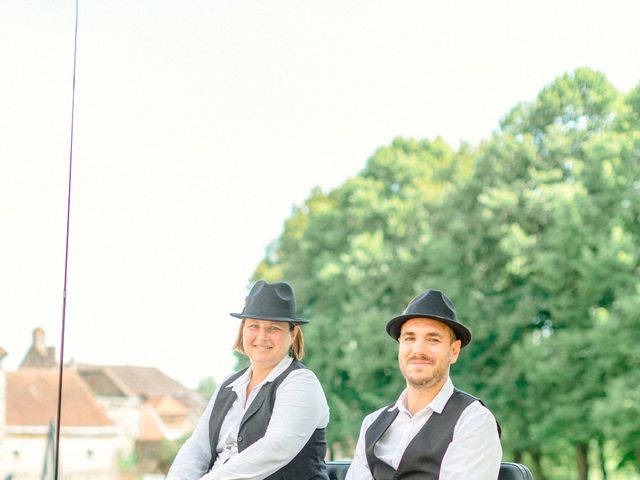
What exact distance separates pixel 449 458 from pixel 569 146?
16364 millimetres

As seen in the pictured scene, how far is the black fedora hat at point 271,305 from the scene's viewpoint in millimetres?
3607

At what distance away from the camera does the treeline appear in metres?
16.7

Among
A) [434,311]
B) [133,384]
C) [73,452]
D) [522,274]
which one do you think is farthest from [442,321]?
[73,452]

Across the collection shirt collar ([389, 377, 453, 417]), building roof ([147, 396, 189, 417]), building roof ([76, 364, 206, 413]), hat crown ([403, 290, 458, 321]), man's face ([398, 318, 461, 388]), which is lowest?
building roof ([147, 396, 189, 417])

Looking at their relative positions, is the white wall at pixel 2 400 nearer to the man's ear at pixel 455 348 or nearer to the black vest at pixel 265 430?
the black vest at pixel 265 430

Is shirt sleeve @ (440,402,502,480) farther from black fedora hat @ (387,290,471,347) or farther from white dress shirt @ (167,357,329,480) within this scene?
white dress shirt @ (167,357,329,480)

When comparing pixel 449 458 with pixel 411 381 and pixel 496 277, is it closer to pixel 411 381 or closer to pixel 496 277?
pixel 411 381

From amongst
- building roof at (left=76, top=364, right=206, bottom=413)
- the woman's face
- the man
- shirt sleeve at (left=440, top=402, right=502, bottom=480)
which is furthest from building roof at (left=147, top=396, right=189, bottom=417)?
shirt sleeve at (left=440, top=402, right=502, bottom=480)

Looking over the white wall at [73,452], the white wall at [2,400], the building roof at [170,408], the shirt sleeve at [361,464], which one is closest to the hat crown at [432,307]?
the shirt sleeve at [361,464]

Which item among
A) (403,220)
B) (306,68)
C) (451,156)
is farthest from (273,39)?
(403,220)

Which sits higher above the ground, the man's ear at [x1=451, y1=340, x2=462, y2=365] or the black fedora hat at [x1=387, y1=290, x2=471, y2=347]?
the black fedora hat at [x1=387, y1=290, x2=471, y2=347]

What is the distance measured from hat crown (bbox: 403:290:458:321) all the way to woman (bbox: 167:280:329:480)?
0.57m

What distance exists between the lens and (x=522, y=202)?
1830 cm

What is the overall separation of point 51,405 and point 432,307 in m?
46.9
